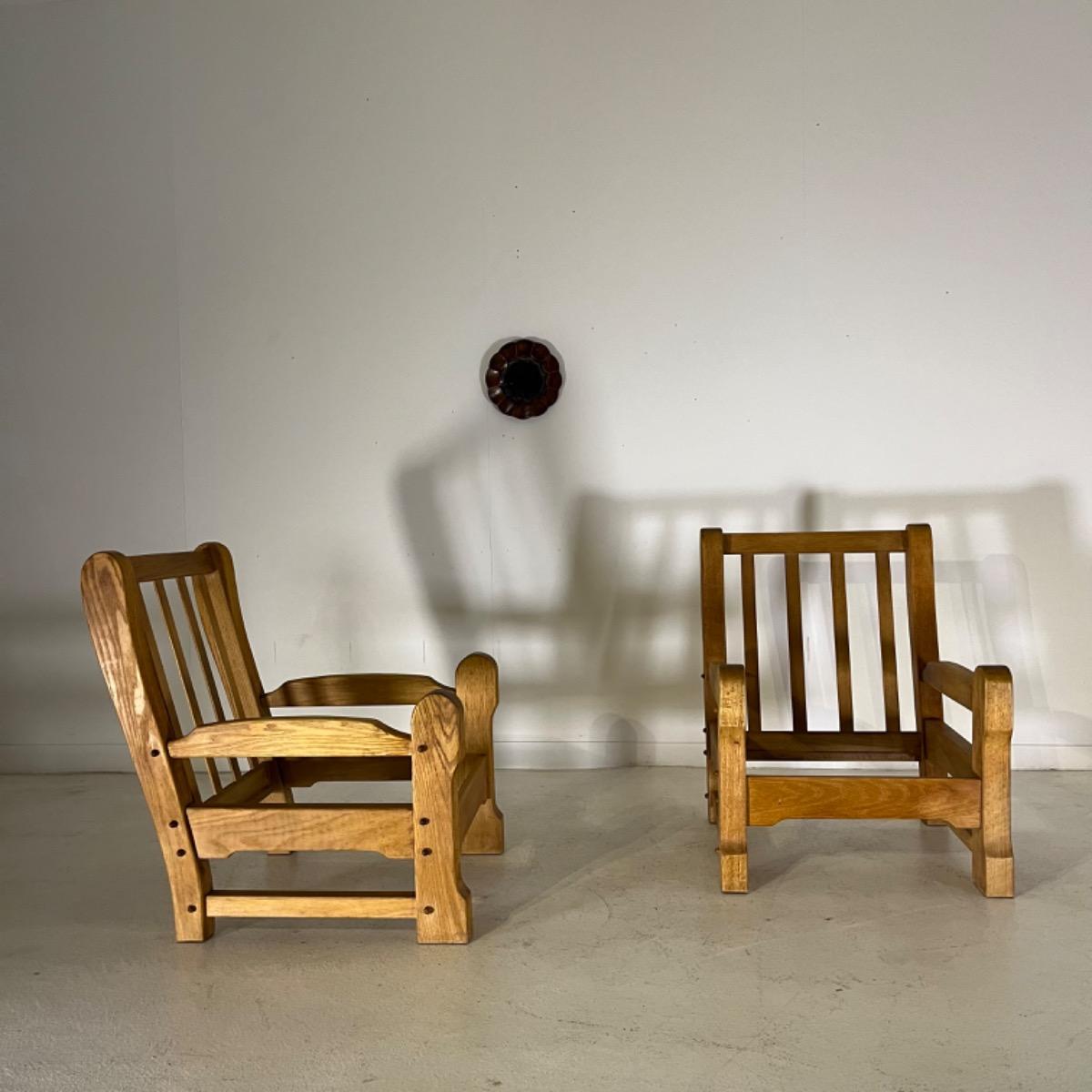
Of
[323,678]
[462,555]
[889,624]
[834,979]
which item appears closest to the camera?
[834,979]

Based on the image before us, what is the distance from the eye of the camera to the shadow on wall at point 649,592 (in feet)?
12.4

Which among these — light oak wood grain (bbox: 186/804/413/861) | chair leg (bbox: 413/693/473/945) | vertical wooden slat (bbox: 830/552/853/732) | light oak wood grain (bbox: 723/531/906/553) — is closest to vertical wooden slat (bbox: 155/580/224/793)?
light oak wood grain (bbox: 186/804/413/861)

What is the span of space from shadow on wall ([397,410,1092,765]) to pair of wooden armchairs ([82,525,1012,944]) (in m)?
0.73

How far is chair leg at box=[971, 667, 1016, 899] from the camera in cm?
248

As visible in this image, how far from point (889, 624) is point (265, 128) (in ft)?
9.61

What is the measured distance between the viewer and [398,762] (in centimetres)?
295

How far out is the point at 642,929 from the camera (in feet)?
7.88

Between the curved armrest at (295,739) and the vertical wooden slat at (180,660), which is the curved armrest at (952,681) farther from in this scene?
the vertical wooden slat at (180,660)

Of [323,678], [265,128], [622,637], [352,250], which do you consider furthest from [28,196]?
[622,637]

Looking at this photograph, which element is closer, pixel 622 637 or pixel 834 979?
pixel 834 979

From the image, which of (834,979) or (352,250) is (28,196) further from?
(834,979)

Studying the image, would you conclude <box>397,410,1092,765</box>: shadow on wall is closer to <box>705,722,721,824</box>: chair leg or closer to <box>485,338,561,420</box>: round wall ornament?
<box>485,338,561,420</box>: round wall ornament

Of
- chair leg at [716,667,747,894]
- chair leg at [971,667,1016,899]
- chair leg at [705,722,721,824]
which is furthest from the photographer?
chair leg at [705,722,721,824]

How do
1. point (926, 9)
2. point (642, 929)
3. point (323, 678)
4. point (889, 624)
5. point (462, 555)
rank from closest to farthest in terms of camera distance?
1. point (642, 929)
2. point (323, 678)
3. point (889, 624)
4. point (926, 9)
5. point (462, 555)
